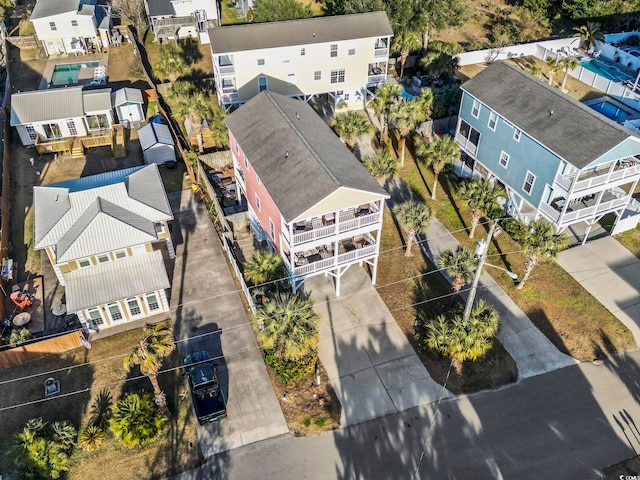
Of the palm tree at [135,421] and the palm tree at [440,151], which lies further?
the palm tree at [440,151]

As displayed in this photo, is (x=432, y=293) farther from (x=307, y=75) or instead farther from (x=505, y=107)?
(x=307, y=75)

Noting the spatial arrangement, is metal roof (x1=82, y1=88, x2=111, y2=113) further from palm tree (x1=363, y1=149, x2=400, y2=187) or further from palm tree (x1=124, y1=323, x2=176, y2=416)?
palm tree (x1=124, y1=323, x2=176, y2=416)

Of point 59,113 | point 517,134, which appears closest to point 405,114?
point 517,134

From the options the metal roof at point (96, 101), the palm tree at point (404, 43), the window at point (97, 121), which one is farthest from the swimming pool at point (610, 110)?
the window at point (97, 121)

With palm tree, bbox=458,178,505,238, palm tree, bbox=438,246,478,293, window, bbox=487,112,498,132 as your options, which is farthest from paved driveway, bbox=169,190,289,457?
window, bbox=487,112,498,132

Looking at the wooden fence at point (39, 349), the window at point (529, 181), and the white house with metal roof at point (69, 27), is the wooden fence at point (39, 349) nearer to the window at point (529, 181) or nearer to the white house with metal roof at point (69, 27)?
the window at point (529, 181)

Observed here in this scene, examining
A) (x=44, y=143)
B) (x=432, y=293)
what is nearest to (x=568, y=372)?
(x=432, y=293)
